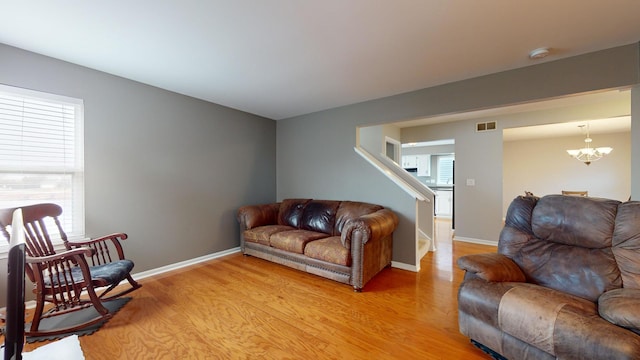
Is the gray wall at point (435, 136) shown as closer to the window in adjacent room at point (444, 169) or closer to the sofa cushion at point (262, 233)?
the sofa cushion at point (262, 233)

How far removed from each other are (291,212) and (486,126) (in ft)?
13.2

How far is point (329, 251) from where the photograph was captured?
2926 mm

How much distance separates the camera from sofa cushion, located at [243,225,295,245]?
356 cm

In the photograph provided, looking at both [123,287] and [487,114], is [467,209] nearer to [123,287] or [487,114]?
[487,114]

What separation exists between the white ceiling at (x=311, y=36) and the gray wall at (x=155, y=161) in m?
0.25

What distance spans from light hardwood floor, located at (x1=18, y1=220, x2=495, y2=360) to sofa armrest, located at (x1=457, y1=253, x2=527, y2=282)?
537 millimetres

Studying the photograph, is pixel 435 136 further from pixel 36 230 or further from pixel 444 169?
pixel 36 230

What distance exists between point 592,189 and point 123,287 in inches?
369

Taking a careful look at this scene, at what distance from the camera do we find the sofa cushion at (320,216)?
3.64 meters

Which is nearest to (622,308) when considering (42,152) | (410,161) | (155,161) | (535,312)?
(535,312)

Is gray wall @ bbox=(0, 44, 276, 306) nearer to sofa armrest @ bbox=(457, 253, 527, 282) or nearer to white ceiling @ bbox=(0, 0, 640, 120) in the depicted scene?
white ceiling @ bbox=(0, 0, 640, 120)

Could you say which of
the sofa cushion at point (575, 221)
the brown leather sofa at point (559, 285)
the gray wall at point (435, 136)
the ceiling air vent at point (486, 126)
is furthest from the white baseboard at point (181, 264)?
the ceiling air vent at point (486, 126)

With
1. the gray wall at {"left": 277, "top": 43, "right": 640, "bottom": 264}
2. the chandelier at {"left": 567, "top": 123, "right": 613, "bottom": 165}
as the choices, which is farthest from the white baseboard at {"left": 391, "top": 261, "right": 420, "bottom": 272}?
the chandelier at {"left": 567, "top": 123, "right": 613, "bottom": 165}

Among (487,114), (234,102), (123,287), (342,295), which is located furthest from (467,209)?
(123,287)
